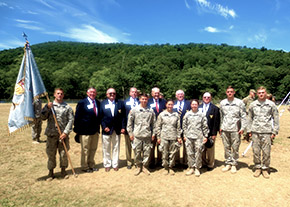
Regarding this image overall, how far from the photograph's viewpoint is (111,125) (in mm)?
5656

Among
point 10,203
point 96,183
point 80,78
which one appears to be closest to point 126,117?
point 96,183

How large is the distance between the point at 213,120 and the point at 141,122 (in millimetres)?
2000

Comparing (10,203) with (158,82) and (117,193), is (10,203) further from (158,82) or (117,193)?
(158,82)

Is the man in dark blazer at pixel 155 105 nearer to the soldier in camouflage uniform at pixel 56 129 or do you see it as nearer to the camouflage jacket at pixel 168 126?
the camouflage jacket at pixel 168 126

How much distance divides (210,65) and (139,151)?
7978 cm

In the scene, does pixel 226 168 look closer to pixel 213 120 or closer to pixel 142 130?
pixel 213 120

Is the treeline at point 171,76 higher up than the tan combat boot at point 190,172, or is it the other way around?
the treeline at point 171,76

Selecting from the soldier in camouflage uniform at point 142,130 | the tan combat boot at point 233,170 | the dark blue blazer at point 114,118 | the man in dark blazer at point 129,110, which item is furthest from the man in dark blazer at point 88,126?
the tan combat boot at point 233,170

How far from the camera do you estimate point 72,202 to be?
402 cm

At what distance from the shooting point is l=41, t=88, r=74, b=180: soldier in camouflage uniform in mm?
5008

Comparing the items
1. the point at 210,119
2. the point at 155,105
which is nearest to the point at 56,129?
the point at 155,105

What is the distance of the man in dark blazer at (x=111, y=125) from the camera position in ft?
18.5

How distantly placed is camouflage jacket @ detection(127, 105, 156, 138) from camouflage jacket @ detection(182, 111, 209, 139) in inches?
37.5

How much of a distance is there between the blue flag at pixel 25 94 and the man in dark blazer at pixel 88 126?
3.56ft
